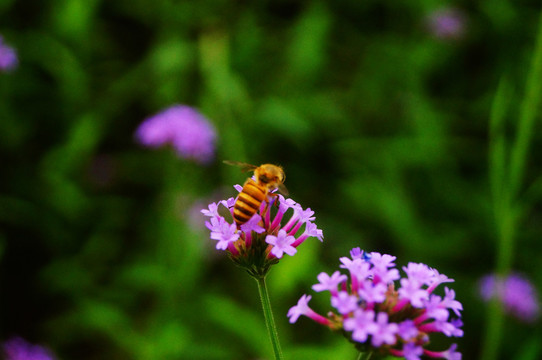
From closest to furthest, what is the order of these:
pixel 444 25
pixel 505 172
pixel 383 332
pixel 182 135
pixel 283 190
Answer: pixel 383 332, pixel 283 190, pixel 505 172, pixel 182 135, pixel 444 25

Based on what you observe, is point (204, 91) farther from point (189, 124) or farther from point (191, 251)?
point (191, 251)

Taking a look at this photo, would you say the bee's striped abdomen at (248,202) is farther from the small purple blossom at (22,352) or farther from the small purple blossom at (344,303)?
the small purple blossom at (22,352)

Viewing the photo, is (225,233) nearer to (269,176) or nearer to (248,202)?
(248,202)

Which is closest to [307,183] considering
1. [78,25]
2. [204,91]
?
[204,91]

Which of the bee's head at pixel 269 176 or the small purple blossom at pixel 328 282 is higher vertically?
the bee's head at pixel 269 176

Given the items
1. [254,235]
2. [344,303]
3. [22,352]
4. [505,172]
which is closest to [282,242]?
[254,235]

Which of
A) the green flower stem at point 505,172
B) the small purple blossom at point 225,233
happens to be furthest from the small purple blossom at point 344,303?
the green flower stem at point 505,172
